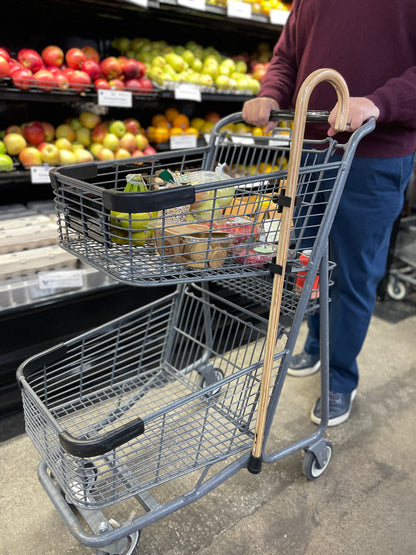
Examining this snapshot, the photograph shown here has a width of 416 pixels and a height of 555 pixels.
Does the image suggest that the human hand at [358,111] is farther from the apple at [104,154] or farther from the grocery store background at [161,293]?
the apple at [104,154]

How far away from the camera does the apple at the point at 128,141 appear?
102 inches

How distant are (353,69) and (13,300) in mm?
1500

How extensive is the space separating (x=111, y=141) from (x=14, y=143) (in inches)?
20.3

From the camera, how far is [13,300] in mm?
1813

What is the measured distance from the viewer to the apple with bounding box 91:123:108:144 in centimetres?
256

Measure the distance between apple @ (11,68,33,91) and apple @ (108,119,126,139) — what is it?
55 centimetres

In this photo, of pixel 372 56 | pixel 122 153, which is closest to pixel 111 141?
pixel 122 153

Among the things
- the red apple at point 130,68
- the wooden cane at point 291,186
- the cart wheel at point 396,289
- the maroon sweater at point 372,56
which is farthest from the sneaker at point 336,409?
the red apple at point 130,68

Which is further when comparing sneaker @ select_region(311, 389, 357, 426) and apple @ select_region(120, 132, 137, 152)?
apple @ select_region(120, 132, 137, 152)

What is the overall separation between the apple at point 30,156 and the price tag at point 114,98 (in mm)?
398

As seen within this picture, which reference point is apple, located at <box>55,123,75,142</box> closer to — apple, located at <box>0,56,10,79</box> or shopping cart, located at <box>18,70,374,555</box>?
apple, located at <box>0,56,10,79</box>

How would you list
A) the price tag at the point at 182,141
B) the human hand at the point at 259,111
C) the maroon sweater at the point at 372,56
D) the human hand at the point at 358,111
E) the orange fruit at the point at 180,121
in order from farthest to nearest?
the orange fruit at the point at 180,121, the price tag at the point at 182,141, the human hand at the point at 259,111, the maroon sweater at the point at 372,56, the human hand at the point at 358,111

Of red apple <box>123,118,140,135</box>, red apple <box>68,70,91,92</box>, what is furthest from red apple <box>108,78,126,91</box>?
red apple <box>123,118,140,135</box>

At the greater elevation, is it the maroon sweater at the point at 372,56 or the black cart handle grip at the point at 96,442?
the maroon sweater at the point at 372,56
